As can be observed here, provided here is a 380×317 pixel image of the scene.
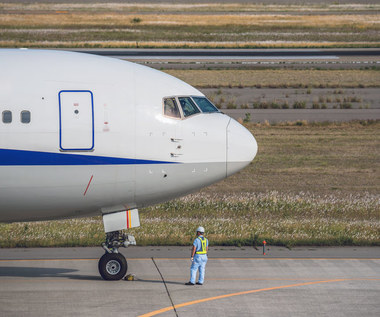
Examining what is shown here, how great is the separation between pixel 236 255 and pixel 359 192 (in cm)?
1147

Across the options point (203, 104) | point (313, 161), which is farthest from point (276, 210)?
point (313, 161)

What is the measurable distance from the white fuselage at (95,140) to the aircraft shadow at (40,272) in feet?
7.39

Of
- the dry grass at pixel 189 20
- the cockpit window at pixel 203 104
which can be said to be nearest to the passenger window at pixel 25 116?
the cockpit window at pixel 203 104

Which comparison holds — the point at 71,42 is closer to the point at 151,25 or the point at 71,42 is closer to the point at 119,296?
the point at 151,25

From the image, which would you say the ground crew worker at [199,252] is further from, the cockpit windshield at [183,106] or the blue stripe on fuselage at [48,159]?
the cockpit windshield at [183,106]

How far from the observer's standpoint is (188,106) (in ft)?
57.2

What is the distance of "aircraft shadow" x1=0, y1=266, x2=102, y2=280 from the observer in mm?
18891

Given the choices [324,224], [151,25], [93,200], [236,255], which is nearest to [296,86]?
[324,224]

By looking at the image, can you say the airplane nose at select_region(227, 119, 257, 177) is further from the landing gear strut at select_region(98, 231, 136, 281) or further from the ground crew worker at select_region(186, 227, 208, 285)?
the landing gear strut at select_region(98, 231, 136, 281)

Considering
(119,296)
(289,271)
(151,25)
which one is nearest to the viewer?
(119,296)

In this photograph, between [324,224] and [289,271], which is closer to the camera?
[289,271]

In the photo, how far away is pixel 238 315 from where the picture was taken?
15992mm

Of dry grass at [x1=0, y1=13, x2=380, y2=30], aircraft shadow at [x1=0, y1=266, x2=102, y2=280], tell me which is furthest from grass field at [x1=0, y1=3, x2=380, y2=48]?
aircraft shadow at [x1=0, y1=266, x2=102, y2=280]

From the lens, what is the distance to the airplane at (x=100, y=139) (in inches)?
635
